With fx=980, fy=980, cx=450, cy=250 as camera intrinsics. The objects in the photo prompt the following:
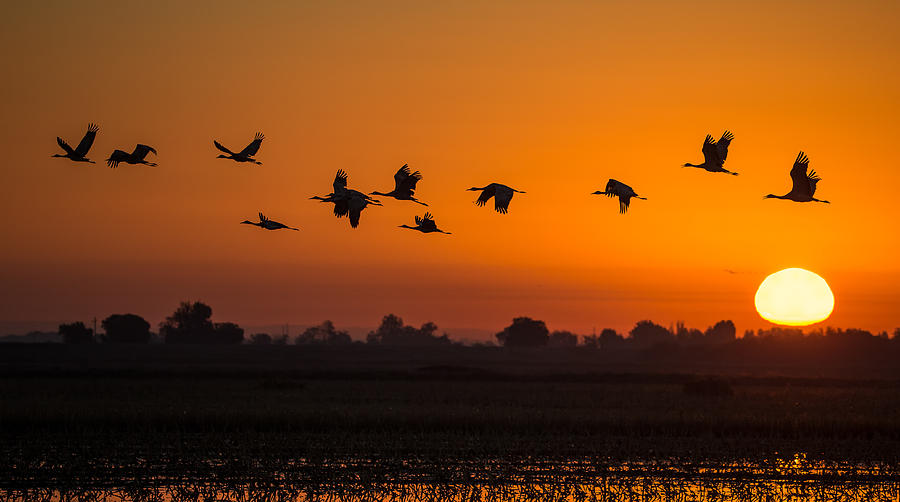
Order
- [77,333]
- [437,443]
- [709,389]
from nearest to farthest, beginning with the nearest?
[437,443] < [709,389] < [77,333]

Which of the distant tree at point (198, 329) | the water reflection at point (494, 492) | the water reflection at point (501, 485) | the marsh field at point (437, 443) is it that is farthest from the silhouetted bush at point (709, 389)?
the distant tree at point (198, 329)

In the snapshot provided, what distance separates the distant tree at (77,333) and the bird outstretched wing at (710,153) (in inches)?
4918

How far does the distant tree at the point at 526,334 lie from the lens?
157000mm

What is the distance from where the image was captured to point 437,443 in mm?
24125

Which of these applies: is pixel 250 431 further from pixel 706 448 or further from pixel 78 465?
pixel 706 448

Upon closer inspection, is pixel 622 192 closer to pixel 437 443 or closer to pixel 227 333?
pixel 437 443

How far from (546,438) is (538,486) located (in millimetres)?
6335

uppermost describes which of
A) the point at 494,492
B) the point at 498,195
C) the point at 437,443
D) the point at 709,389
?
the point at 498,195

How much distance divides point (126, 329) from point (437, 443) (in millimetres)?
119541

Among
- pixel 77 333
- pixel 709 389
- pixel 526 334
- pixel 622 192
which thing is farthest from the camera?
pixel 526 334

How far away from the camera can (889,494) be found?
19.0 m

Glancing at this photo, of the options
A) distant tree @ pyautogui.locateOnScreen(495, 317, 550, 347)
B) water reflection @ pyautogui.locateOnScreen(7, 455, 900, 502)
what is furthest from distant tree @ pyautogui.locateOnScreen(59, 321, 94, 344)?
water reflection @ pyautogui.locateOnScreen(7, 455, 900, 502)

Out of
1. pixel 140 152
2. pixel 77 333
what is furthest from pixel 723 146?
pixel 77 333

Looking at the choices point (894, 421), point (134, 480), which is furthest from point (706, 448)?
point (134, 480)
